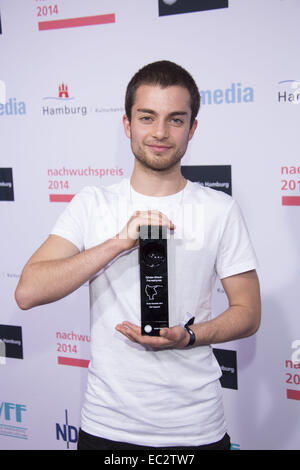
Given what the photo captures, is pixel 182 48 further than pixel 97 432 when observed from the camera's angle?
Yes

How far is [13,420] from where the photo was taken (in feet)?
9.41

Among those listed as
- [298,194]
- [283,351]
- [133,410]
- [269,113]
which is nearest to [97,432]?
[133,410]

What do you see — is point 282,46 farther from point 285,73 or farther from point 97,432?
point 97,432

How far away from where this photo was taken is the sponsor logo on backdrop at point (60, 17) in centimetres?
236

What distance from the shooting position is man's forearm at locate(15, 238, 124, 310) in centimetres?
142

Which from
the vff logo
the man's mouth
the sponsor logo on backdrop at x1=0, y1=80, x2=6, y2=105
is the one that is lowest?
the vff logo

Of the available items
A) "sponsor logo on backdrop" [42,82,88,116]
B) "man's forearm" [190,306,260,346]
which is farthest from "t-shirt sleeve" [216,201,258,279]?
"sponsor logo on backdrop" [42,82,88,116]

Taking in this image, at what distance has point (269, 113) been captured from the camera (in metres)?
2.10

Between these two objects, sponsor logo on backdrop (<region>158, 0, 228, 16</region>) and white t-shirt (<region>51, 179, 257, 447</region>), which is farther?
sponsor logo on backdrop (<region>158, 0, 228, 16</region>)

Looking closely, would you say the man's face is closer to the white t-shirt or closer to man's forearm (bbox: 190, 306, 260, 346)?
the white t-shirt

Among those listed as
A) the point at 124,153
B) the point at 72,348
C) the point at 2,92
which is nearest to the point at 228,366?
the point at 72,348

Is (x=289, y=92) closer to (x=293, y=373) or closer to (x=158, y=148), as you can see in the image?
(x=158, y=148)

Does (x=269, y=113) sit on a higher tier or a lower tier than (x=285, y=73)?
lower

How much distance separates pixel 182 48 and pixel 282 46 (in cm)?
42
